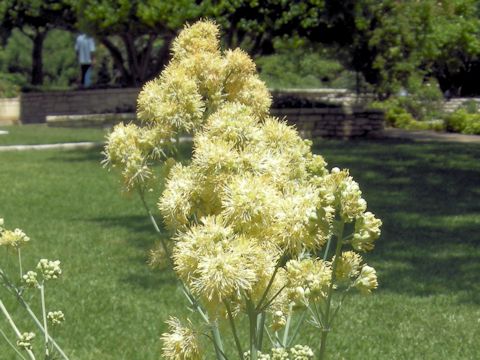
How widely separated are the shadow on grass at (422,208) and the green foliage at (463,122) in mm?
3104

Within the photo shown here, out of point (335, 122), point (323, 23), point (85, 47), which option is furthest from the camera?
point (85, 47)

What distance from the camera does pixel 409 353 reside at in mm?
5633

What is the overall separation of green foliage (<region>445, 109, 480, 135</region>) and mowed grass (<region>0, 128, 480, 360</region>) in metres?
6.10

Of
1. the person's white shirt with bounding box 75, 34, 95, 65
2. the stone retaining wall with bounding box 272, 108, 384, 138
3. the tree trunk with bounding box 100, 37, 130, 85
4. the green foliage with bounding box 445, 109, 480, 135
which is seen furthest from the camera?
the person's white shirt with bounding box 75, 34, 95, 65

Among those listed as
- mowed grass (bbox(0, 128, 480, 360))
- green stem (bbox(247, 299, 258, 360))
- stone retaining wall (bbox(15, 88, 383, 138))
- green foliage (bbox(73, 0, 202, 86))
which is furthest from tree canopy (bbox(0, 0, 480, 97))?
green stem (bbox(247, 299, 258, 360))

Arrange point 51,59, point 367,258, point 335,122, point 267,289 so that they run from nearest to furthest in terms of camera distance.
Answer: point 267,289 → point 367,258 → point 335,122 → point 51,59

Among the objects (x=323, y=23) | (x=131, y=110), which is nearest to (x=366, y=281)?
(x=323, y=23)

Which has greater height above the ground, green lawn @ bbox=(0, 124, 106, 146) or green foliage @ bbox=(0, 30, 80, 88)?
green lawn @ bbox=(0, 124, 106, 146)

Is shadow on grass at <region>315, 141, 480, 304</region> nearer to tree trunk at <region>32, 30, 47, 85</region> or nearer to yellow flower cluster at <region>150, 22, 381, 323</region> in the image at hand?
yellow flower cluster at <region>150, 22, 381, 323</region>

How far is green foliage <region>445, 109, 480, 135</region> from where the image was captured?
20.3 meters

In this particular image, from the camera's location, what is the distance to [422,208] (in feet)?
35.0

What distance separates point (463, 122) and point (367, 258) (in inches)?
515

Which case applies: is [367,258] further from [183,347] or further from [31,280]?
[183,347]

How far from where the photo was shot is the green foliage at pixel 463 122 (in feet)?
66.7
